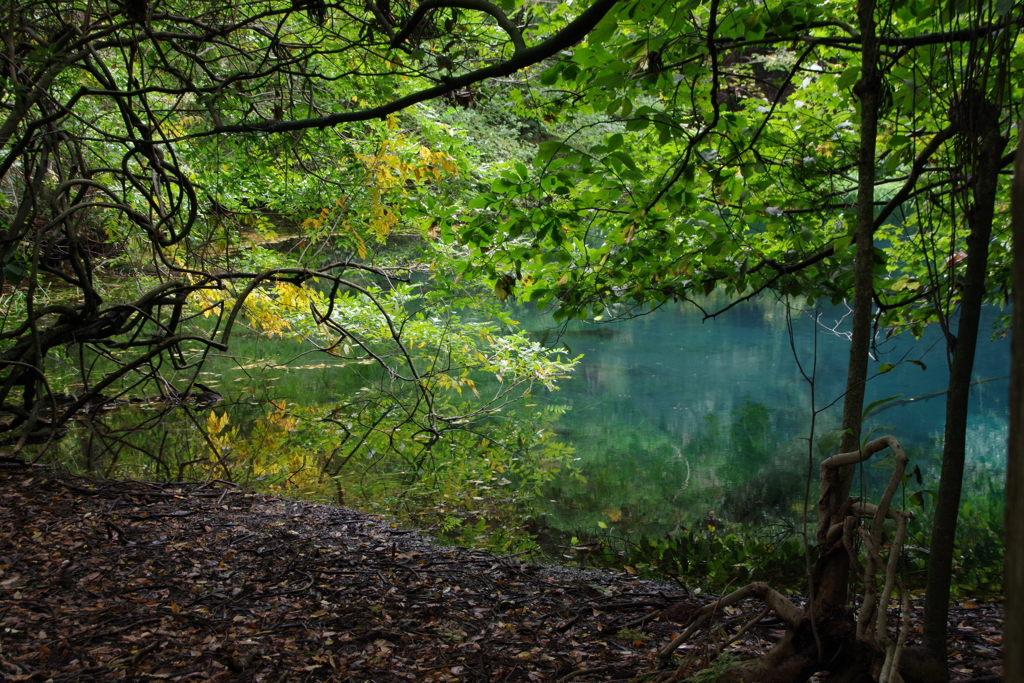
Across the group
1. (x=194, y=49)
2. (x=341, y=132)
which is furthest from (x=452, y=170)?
(x=194, y=49)

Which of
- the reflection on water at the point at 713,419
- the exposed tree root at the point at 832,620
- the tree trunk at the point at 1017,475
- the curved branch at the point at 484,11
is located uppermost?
the curved branch at the point at 484,11

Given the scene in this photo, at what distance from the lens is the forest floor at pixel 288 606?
91.5 inches

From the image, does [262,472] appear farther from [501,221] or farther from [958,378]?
[958,378]

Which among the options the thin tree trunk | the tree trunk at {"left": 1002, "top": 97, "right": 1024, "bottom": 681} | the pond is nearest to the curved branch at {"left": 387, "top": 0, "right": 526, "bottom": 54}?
the thin tree trunk

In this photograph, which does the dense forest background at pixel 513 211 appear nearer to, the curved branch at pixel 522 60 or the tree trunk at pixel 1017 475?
the curved branch at pixel 522 60

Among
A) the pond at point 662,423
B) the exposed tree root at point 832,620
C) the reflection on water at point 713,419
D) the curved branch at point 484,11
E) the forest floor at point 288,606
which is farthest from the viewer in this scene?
the reflection on water at point 713,419

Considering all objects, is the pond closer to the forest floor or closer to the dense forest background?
the dense forest background

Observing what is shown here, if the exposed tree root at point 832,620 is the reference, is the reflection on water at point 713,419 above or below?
below

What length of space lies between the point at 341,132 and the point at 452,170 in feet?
4.44

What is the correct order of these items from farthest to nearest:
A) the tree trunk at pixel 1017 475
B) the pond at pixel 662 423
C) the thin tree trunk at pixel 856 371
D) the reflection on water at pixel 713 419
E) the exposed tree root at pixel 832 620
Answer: the reflection on water at pixel 713 419
the pond at pixel 662 423
the thin tree trunk at pixel 856 371
the exposed tree root at pixel 832 620
the tree trunk at pixel 1017 475

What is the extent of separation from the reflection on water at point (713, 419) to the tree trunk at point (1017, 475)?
1.72 m

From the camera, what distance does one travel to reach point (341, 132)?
7.16 metres

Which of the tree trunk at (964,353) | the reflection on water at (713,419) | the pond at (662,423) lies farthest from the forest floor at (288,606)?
the reflection on water at (713,419)

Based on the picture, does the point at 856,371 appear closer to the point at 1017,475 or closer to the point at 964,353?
the point at 964,353
